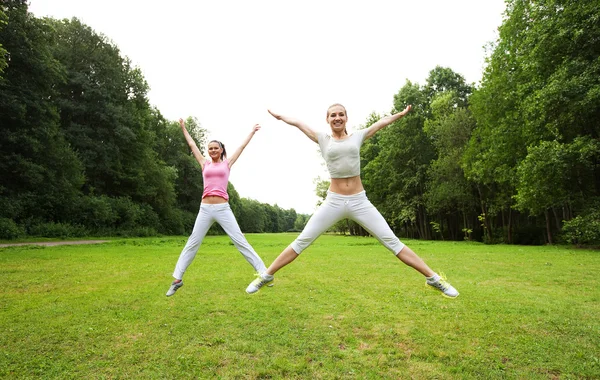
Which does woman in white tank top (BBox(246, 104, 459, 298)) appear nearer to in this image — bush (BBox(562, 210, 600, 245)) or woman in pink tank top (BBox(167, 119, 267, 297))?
woman in pink tank top (BBox(167, 119, 267, 297))

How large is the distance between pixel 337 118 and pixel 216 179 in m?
2.40

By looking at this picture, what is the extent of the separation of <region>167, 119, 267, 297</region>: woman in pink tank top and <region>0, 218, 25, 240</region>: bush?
24.1 meters

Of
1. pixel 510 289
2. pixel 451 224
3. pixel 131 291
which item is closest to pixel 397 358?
pixel 510 289

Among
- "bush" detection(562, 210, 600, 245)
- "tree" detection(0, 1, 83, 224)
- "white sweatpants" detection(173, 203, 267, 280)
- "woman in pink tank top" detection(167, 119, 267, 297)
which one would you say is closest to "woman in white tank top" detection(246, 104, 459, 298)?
"white sweatpants" detection(173, 203, 267, 280)

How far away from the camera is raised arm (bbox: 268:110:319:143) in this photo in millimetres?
5312

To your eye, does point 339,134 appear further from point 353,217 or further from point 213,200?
point 213,200

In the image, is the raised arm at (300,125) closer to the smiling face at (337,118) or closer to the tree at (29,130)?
the smiling face at (337,118)

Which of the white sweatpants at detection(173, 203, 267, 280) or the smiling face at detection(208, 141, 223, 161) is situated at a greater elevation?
the smiling face at detection(208, 141, 223, 161)

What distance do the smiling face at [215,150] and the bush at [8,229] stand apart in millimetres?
24541

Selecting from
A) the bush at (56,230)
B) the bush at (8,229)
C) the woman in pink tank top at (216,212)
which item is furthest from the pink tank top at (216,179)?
the bush at (56,230)

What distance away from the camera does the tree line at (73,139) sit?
2686cm

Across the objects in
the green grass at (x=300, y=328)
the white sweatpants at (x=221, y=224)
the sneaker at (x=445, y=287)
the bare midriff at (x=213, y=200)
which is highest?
the bare midriff at (x=213, y=200)

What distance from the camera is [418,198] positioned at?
152ft

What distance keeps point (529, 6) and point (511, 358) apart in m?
29.1
